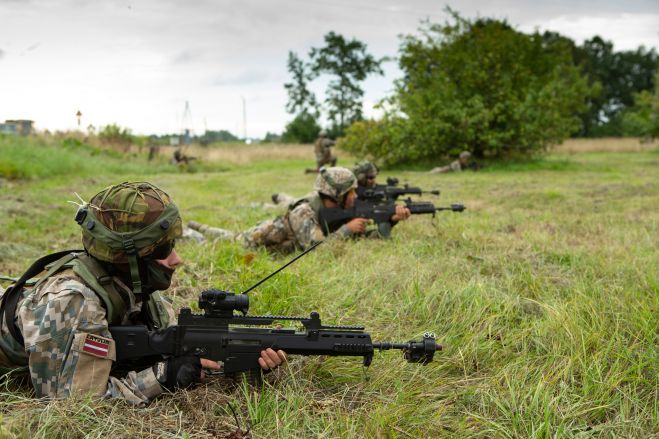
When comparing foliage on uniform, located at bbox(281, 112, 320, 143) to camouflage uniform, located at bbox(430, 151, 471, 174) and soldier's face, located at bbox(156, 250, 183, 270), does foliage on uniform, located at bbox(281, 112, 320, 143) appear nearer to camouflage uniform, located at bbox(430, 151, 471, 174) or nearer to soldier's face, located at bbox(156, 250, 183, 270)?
camouflage uniform, located at bbox(430, 151, 471, 174)

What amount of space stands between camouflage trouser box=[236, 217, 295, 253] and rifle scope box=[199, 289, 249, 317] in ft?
12.1

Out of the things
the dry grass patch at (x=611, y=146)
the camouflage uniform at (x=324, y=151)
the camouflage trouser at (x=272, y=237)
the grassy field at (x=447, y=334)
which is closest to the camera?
the grassy field at (x=447, y=334)

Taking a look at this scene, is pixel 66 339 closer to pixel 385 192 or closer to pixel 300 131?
pixel 385 192

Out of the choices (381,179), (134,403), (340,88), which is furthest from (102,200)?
(340,88)

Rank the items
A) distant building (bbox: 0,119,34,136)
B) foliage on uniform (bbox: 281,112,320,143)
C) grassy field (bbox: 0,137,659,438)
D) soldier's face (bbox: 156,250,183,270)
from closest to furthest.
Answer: grassy field (bbox: 0,137,659,438) < soldier's face (bbox: 156,250,183,270) < distant building (bbox: 0,119,34,136) < foliage on uniform (bbox: 281,112,320,143)

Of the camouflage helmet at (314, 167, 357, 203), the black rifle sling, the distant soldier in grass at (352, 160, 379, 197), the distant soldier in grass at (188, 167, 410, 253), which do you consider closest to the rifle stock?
the black rifle sling

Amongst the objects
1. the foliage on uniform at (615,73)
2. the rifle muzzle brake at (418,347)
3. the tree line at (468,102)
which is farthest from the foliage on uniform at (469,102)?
the foliage on uniform at (615,73)

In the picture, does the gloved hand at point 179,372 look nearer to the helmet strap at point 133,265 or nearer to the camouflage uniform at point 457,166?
the helmet strap at point 133,265

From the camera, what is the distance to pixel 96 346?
2914 mm

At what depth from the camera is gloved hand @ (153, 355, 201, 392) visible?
3152 mm

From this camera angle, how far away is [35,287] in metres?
3.03

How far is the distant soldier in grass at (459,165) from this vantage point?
21.4 metres

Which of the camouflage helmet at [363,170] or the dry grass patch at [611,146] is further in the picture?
the dry grass patch at [611,146]

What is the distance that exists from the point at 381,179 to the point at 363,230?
1280cm
